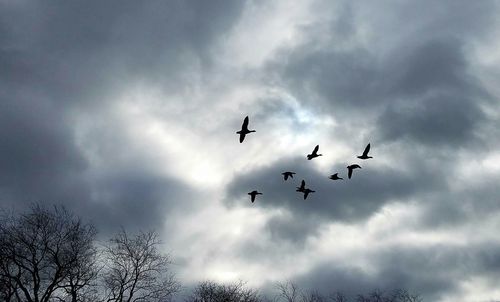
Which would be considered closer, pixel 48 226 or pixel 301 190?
pixel 48 226

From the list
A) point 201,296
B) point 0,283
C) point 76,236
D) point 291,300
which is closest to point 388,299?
point 291,300

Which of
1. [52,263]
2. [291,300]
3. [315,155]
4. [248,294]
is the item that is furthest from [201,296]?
[315,155]

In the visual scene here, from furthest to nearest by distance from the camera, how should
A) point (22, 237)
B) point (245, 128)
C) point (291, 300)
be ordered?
point (291, 300) → point (22, 237) → point (245, 128)

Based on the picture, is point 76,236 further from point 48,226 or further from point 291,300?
point 291,300

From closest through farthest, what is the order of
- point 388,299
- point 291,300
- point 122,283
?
point 122,283 < point 291,300 < point 388,299

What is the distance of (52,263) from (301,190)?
1752cm

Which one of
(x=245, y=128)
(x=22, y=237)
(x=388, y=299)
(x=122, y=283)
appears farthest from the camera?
(x=388, y=299)

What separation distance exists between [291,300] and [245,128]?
93.6 ft

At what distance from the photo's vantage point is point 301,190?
1171 inches

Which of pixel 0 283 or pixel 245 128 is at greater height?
pixel 245 128

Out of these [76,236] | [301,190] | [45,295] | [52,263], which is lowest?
[45,295]

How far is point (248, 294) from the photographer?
154ft

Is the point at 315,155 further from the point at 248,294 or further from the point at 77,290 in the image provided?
the point at 248,294

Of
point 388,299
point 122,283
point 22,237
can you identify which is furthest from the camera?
point 388,299
